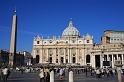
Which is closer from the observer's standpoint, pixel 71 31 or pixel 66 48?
pixel 66 48

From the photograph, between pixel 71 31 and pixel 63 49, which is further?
pixel 71 31

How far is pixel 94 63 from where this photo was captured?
10062cm

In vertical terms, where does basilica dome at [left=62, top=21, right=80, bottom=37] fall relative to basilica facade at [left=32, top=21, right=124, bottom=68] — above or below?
above

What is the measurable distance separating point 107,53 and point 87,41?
23.3 m

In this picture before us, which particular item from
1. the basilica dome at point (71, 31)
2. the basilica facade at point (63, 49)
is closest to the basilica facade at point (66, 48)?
the basilica facade at point (63, 49)

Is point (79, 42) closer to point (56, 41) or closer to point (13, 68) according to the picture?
point (56, 41)

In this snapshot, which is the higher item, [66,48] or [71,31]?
[71,31]

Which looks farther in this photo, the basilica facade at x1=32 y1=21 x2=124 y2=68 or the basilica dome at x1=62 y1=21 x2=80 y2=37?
the basilica dome at x1=62 y1=21 x2=80 y2=37

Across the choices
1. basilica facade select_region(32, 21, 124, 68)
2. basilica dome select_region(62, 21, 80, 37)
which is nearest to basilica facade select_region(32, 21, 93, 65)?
basilica facade select_region(32, 21, 124, 68)

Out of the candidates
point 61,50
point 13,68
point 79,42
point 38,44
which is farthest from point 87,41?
point 13,68

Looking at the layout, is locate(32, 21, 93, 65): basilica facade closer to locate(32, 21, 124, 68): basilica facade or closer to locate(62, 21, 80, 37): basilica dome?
locate(32, 21, 124, 68): basilica facade

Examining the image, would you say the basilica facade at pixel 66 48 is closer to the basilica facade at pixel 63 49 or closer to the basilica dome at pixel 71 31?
the basilica facade at pixel 63 49

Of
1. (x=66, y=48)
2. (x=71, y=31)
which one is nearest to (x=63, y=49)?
(x=66, y=48)

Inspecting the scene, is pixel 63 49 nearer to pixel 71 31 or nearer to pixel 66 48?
pixel 66 48
